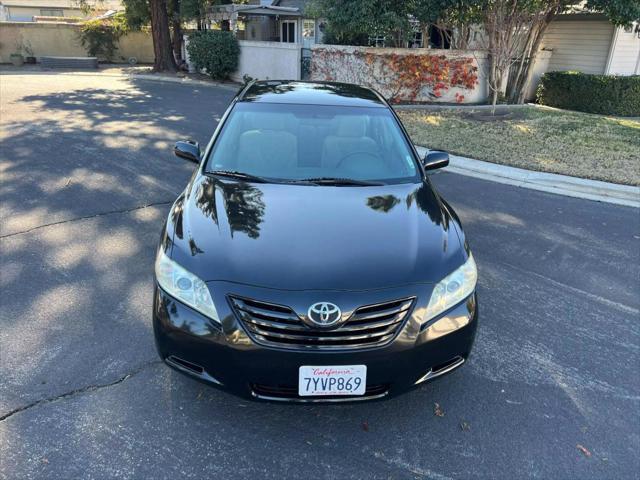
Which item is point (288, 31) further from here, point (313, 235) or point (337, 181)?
point (313, 235)

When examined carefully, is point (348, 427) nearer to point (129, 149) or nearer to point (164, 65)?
point (129, 149)

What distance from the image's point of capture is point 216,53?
1959cm

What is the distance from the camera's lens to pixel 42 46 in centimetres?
2730

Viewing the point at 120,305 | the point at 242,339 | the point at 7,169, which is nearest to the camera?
the point at 242,339

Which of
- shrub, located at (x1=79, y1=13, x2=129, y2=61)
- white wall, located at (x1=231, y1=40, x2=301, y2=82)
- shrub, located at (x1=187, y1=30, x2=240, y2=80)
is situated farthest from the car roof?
shrub, located at (x1=79, y1=13, x2=129, y2=61)

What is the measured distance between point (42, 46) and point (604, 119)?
93.1ft

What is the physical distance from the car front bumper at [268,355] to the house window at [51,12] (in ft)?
148

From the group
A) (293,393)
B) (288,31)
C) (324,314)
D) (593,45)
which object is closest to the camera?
(324,314)

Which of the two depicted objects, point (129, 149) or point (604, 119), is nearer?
point (129, 149)

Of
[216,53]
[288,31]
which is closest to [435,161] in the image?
[216,53]

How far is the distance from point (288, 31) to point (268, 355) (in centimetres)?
2723

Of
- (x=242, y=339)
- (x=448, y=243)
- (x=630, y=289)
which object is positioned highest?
(x=448, y=243)

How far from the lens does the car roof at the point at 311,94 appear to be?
4.06m

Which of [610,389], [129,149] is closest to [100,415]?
[610,389]
